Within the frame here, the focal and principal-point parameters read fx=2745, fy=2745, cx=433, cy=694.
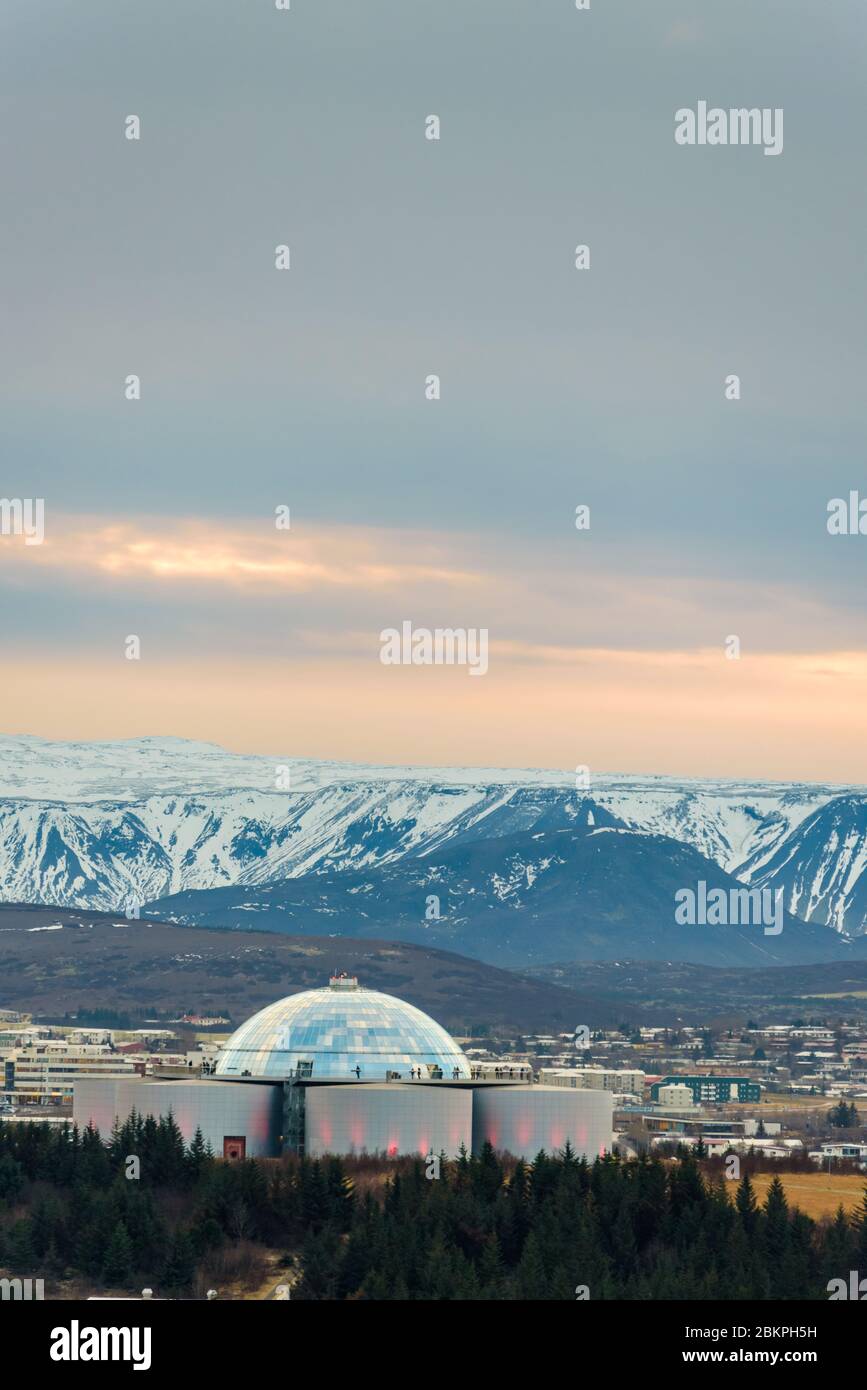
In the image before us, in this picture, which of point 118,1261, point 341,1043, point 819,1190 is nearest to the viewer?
point 118,1261

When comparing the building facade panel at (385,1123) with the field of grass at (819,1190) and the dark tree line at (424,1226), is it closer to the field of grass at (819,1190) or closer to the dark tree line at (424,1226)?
the dark tree line at (424,1226)

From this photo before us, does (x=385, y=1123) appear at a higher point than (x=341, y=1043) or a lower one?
lower

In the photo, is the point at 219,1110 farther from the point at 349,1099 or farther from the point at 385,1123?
the point at 385,1123

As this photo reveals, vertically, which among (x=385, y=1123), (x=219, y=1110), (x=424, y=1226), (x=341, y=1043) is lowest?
(x=424, y=1226)

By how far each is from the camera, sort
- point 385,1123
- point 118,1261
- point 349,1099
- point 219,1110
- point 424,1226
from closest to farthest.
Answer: point 118,1261 → point 424,1226 → point 385,1123 → point 349,1099 → point 219,1110

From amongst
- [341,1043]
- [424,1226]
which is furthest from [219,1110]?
[424,1226]

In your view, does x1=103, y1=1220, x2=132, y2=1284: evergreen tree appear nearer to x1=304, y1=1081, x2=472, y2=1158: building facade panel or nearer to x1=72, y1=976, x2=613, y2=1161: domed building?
x1=72, y1=976, x2=613, y2=1161: domed building
